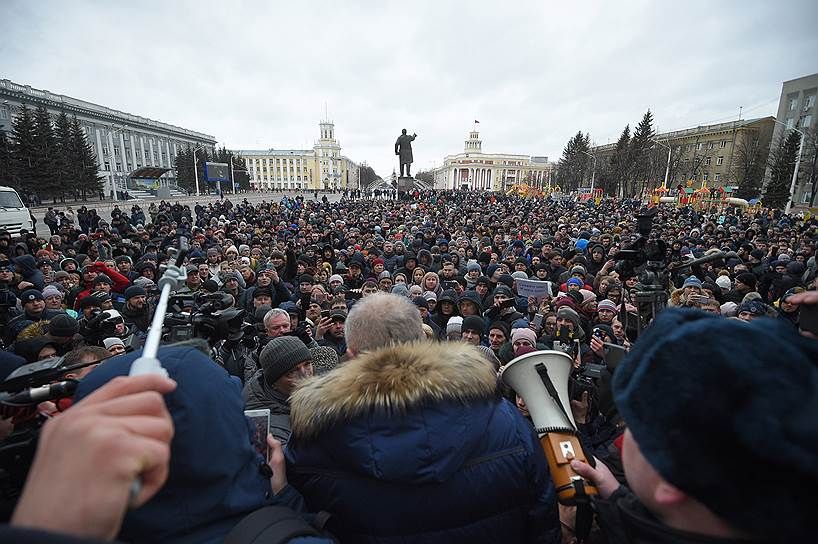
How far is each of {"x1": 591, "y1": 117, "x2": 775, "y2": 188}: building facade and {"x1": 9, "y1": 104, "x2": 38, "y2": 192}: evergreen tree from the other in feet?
235

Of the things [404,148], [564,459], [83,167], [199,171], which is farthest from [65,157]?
[564,459]

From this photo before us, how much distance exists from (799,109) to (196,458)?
7680cm

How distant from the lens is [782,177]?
116 ft

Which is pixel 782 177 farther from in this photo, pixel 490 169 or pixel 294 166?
pixel 294 166

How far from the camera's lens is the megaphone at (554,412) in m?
1.59

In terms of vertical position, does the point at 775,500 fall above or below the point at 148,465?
below

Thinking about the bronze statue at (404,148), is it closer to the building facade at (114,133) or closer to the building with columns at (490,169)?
the building facade at (114,133)

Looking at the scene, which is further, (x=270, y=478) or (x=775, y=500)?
(x=270, y=478)

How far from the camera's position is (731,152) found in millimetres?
60688

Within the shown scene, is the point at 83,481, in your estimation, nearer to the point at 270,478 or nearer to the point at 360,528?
the point at 270,478

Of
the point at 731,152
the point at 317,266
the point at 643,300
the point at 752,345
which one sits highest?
the point at 731,152

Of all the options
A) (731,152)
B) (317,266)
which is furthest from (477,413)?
(731,152)

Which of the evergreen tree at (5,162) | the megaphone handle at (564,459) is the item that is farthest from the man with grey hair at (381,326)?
the evergreen tree at (5,162)

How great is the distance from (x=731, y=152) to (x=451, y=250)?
70.8 meters
